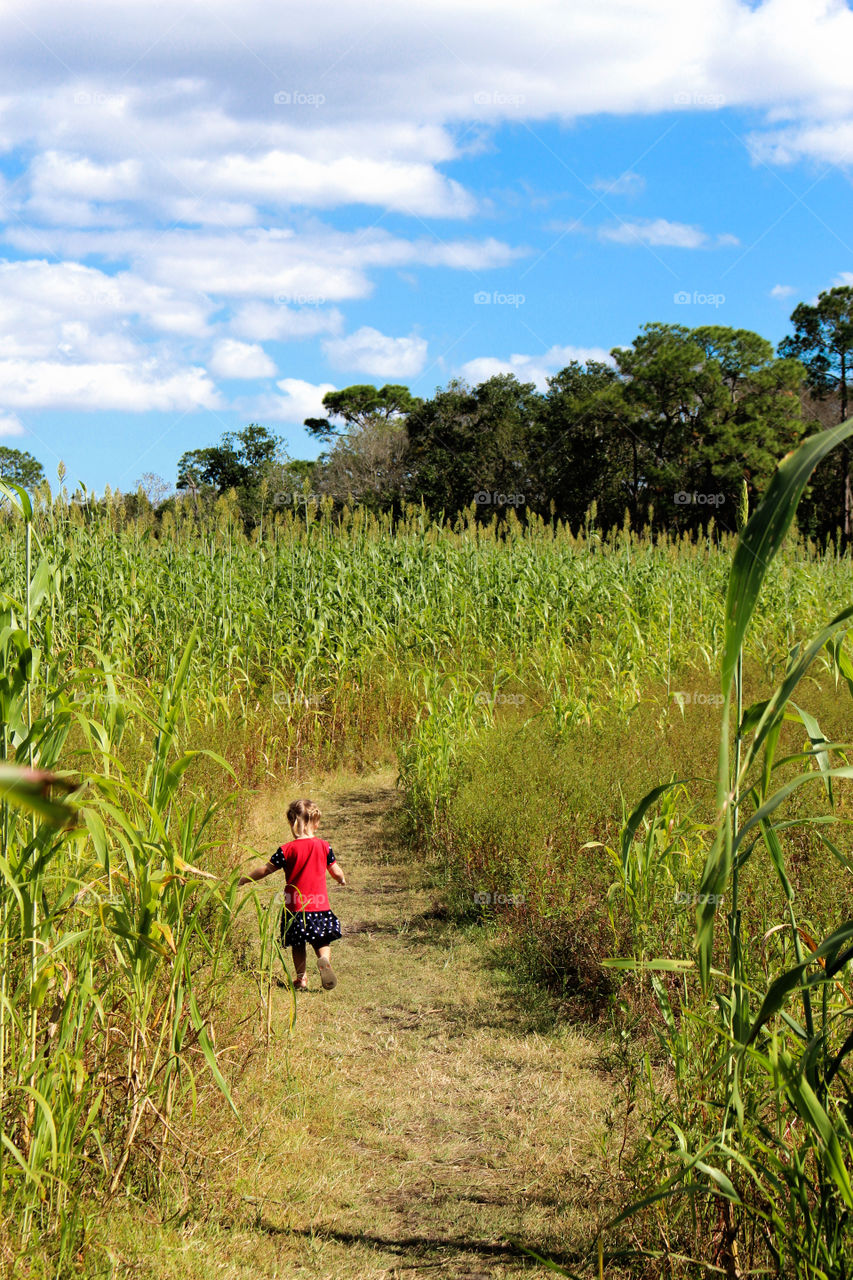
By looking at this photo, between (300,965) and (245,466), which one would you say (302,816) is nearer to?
(300,965)

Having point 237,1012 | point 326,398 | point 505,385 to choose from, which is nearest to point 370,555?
point 237,1012

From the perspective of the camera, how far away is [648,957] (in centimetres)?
365

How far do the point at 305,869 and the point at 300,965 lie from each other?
0.46 m

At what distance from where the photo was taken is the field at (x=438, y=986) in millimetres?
2066

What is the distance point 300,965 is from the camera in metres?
4.29

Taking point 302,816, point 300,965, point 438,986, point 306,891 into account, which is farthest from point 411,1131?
point 302,816

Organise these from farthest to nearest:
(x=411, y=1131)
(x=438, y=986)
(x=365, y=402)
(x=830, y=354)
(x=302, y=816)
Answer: (x=365, y=402)
(x=830, y=354)
(x=302, y=816)
(x=438, y=986)
(x=411, y=1131)

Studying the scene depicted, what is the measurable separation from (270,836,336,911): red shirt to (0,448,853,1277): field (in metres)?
0.29

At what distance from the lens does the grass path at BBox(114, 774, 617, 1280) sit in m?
2.52

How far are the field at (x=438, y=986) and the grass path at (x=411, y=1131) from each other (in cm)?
1

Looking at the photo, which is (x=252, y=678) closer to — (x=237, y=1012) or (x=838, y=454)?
(x=237, y=1012)

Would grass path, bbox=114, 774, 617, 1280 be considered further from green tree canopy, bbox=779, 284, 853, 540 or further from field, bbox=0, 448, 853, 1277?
green tree canopy, bbox=779, 284, 853, 540

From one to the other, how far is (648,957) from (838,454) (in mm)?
36314

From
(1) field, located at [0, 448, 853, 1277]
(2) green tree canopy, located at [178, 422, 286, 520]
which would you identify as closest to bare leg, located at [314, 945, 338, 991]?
(1) field, located at [0, 448, 853, 1277]
